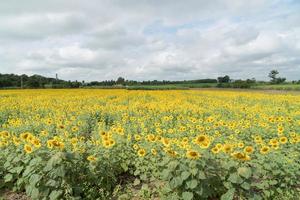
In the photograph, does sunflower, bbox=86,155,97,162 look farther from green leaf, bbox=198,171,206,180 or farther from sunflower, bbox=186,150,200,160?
green leaf, bbox=198,171,206,180

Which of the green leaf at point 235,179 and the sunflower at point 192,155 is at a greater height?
the sunflower at point 192,155

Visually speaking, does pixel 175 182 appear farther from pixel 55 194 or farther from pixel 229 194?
pixel 55 194

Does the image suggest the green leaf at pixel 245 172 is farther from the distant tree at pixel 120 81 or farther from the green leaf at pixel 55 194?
the distant tree at pixel 120 81

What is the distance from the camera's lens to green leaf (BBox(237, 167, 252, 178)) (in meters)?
3.96

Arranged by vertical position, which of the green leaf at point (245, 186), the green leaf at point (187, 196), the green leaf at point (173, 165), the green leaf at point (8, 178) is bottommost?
the green leaf at point (8, 178)

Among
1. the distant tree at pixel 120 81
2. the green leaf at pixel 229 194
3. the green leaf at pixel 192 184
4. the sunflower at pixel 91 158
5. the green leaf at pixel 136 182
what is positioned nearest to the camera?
the green leaf at pixel 192 184

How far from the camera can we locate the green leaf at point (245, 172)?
156 inches

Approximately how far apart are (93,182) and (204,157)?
65.4 inches

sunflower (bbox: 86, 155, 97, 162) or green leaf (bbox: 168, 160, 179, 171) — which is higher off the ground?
green leaf (bbox: 168, 160, 179, 171)

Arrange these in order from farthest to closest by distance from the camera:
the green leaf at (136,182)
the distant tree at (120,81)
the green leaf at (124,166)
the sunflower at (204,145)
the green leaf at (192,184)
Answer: the distant tree at (120,81) < the green leaf at (124,166) < the green leaf at (136,182) < the sunflower at (204,145) < the green leaf at (192,184)

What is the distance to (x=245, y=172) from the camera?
3.99 metres

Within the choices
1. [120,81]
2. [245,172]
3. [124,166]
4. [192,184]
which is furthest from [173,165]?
[120,81]

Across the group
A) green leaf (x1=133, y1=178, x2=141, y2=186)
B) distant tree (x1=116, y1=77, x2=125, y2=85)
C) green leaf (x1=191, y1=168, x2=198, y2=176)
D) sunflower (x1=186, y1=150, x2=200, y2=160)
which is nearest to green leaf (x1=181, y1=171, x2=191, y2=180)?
green leaf (x1=191, y1=168, x2=198, y2=176)

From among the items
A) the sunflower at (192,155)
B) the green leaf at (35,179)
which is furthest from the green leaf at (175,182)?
the green leaf at (35,179)
